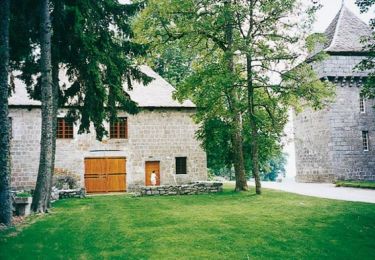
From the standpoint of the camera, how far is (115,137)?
73.3ft

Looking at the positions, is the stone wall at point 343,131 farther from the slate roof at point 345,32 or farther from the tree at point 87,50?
the tree at point 87,50

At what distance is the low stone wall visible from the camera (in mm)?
18298

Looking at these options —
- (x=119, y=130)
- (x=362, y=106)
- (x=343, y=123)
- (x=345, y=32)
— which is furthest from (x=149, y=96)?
(x=362, y=106)

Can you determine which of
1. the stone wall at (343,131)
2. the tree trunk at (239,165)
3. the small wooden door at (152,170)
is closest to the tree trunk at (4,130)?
the tree trunk at (239,165)

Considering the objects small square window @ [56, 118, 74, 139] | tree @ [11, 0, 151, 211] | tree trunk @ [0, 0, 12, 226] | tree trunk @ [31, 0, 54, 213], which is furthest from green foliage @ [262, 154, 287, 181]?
tree trunk @ [0, 0, 12, 226]

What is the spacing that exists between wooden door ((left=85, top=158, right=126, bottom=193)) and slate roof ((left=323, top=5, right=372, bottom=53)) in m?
16.7

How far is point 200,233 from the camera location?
9.31 meters

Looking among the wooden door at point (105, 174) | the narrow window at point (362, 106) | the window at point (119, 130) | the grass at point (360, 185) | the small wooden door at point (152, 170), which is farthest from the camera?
the narrow window at point (362, 106)

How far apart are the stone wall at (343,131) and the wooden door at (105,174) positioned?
14.5 m

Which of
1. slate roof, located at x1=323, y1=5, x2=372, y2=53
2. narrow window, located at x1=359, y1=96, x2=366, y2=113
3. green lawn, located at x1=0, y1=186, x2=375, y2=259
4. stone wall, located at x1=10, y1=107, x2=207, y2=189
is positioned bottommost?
green lawn, located at x1=0, y1=186, x2=375, y2=259

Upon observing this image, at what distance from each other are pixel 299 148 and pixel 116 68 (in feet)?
69.2

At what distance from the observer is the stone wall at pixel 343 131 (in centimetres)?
2532

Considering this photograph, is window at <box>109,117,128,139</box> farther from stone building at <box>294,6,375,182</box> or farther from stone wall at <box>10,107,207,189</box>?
stone building at <box>294,6,375,182</box>

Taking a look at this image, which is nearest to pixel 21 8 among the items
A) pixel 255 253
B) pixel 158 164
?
pixel 255 253
